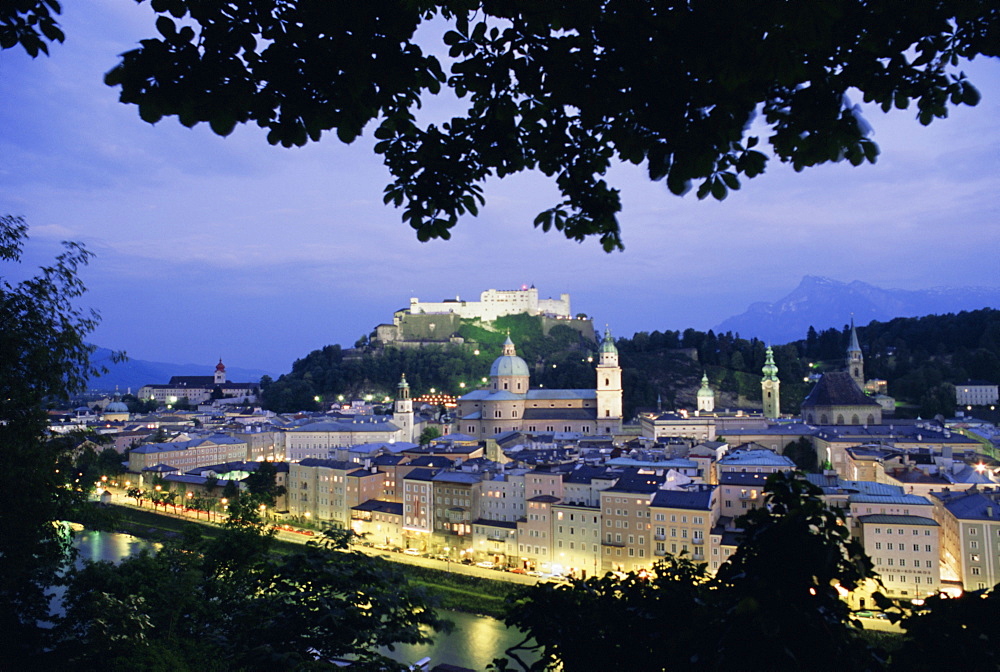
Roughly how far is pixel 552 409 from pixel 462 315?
24.4 m

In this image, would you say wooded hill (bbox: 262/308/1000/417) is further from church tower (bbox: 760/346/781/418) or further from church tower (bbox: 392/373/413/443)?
church tower (bbox: 392/373/413/443)

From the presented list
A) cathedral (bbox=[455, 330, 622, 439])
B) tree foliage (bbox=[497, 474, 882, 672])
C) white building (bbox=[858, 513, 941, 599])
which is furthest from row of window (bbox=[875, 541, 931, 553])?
cathedral (bbox=[455, 330, 622, 439])

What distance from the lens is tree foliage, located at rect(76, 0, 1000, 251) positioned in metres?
1.34

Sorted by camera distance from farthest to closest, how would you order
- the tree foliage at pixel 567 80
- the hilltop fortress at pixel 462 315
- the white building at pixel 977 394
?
the hilltop fortress at pixel 462 315
the white building at pixel 977 394
the tree foliage at pixel 567 80

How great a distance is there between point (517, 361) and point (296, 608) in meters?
36.0

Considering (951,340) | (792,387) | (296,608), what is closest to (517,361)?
(792,387)

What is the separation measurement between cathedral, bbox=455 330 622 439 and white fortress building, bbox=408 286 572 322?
22107mm

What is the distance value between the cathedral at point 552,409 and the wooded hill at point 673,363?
5.97 meters

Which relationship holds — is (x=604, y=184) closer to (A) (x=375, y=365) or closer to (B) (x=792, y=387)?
(B) (x=792, y=387)

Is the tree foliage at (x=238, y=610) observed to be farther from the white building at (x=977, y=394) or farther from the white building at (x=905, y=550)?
the white building at (x=977, y=394)

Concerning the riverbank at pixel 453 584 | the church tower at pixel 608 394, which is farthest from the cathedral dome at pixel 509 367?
the riverbank at pixel 453 584

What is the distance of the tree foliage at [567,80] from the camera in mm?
1341

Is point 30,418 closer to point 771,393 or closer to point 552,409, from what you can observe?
point 552,409

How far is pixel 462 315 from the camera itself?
5975 cm
